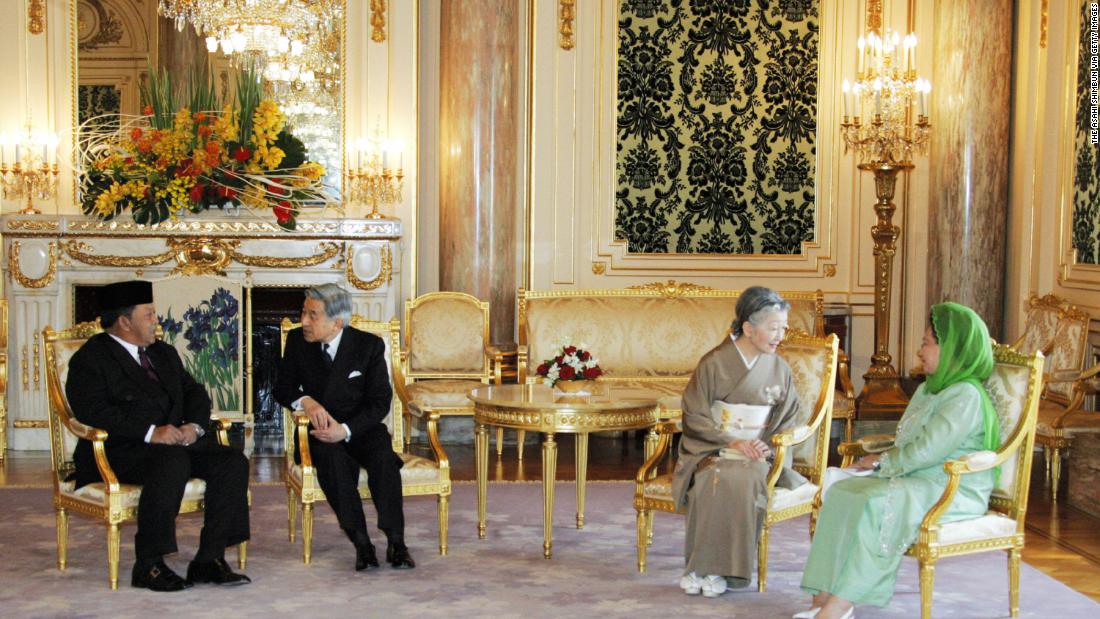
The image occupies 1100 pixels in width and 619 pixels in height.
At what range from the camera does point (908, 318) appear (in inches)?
392

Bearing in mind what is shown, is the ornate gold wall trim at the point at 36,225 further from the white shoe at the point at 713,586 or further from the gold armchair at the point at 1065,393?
the gold armchair at the point at 1065,393

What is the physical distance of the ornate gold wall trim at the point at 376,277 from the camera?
8680 millimetres

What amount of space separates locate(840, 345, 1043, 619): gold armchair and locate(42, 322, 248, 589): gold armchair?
2854 mm

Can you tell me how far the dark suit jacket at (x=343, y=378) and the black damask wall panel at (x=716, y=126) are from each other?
4110 millimetres

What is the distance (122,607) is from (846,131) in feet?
19.6

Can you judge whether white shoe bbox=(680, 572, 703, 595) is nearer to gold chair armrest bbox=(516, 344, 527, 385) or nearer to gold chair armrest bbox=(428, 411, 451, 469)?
gold chair armrest bbox=(428, 411, 451, 469)

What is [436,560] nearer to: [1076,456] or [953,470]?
[953,470]

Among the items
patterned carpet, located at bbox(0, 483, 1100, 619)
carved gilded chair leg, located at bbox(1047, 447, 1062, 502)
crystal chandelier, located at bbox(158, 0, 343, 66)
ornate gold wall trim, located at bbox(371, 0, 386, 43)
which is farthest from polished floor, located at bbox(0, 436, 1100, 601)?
ornate gold wall trim, located at bbox(371, 0, 386, 43)

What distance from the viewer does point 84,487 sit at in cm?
537

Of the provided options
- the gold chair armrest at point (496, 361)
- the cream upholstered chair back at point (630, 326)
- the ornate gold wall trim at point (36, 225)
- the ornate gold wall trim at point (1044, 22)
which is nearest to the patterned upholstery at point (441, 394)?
the gold chair armrest at point (496, 361)

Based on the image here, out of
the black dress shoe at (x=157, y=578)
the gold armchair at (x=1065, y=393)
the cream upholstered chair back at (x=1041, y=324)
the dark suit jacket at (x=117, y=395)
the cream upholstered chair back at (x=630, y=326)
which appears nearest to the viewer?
→ the black dress shoe at (x=157, y=578)

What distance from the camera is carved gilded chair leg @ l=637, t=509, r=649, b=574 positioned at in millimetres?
5566

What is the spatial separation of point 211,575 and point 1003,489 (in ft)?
10.5

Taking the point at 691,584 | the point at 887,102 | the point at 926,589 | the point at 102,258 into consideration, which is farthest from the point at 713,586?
the point at 102,258
